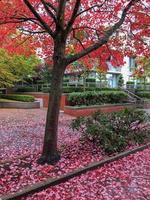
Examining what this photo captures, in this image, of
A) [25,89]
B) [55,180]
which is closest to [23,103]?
[25,89]

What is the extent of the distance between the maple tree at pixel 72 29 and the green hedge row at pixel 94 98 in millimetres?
6129

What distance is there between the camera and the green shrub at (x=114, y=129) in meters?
7.75

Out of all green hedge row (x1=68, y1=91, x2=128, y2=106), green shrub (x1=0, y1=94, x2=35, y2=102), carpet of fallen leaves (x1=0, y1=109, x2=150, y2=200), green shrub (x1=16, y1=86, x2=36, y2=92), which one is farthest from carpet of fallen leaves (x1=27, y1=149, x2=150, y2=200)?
green shrub (x1=16, y1=86, x2=36, y2=92)

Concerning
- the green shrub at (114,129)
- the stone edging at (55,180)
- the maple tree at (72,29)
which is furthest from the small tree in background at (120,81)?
the stone edging at (55,180)

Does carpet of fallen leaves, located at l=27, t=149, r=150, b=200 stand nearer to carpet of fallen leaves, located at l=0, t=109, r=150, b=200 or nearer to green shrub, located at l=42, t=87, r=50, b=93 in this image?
carpet of fallen leaves, located at l=0, t=109, r=150, b=200

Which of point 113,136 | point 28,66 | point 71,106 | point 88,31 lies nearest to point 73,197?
point 113,136

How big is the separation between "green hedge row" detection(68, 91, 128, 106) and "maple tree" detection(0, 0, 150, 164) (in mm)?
6129

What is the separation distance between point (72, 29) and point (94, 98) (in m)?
11.2

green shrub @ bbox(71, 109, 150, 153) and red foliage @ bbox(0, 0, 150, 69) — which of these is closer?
green shrub @ bbox(71, 109, 150, 153)

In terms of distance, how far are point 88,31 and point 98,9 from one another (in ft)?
2.75

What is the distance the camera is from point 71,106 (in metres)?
17.6

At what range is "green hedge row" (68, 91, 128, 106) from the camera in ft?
59.3

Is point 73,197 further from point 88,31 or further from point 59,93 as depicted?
point 88,31

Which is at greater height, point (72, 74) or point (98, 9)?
point (98, 9)
